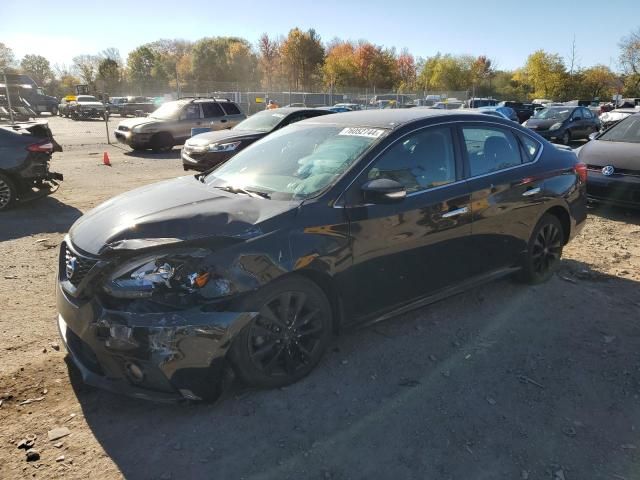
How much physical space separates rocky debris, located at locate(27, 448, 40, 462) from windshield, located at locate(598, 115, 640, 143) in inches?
352

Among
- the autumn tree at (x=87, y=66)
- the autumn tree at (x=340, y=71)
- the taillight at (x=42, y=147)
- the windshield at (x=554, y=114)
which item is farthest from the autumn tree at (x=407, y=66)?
the taillight at (x=42, y=147)

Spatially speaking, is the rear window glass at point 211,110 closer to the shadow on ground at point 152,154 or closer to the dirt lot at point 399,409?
the shadow on ground at point 152,154

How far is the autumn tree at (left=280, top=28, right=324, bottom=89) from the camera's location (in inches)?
2854

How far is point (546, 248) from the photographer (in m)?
4.90

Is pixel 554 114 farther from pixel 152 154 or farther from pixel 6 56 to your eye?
pixel 6 56

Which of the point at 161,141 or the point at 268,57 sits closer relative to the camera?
A: the point at 161,141

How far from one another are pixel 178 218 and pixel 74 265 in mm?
690

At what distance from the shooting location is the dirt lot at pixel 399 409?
2562 millimetres

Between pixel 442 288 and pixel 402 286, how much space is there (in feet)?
1.56

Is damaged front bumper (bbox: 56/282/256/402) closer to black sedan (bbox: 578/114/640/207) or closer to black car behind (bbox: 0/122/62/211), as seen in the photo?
black car behind (bbox: 0/122/62/211)

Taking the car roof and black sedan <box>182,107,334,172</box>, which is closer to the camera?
the car roof

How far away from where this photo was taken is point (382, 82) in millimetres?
73625

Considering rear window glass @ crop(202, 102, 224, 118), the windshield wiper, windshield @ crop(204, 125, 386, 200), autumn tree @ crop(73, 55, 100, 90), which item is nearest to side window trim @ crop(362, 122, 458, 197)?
windshield @ crop(204, 125, 386, 200)

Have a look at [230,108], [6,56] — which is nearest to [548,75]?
[230,108]
